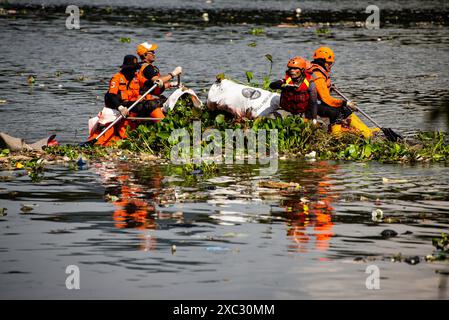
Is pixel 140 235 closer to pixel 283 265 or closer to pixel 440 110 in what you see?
pixel 283 265

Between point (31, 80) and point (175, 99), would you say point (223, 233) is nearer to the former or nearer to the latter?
point (175, 99)

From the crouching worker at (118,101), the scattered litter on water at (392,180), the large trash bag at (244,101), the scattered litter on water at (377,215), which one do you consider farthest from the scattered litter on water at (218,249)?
the crouching worker at (118,101)

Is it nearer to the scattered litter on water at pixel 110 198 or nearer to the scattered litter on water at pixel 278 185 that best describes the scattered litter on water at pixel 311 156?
the scattered litter on water at pixel 278 185

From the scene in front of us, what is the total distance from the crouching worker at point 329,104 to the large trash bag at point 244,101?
77 cm

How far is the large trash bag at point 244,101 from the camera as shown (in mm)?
18438

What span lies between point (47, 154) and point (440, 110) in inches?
394

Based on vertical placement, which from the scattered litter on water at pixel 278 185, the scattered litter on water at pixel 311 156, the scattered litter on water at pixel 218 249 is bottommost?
the scattered litter on water at pixel 218 249

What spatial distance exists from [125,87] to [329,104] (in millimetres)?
3541

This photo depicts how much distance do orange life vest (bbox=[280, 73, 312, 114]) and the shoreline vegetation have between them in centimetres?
19

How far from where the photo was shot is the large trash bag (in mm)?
18438

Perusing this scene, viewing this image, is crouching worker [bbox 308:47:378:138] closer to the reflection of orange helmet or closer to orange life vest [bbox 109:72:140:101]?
the reflection of orange helmet

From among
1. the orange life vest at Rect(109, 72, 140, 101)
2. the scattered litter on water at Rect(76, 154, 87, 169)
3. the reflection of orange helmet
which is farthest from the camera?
the orange life vest at Rect(109, 72, 140, 101)

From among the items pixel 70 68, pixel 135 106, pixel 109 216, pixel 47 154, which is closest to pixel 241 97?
pixel 135 106

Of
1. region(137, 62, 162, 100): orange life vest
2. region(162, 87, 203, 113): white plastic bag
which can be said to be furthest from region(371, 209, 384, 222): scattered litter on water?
region(137, 62, 162, 100): orange life vest
